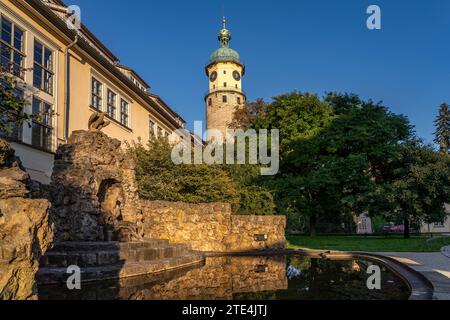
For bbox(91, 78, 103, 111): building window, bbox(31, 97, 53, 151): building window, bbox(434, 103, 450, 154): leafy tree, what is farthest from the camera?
bbox(434, 103, 450, 154): leafy tree

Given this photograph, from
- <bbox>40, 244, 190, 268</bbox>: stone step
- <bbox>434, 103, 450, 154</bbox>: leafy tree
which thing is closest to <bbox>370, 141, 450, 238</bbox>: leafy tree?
<bbox>40, 244, 190, 268</bbox>: stone step

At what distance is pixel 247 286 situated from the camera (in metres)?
9.01

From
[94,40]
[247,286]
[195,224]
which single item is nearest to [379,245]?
[195,224]

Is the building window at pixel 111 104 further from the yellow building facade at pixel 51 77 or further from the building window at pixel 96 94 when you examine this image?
the building window at pixel 96 94

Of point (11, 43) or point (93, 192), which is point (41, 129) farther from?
point (93, 192)

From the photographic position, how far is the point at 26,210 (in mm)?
4098

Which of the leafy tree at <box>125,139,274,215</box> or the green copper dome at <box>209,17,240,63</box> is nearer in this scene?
the leafy tree at <box>125,139,274,215</box>

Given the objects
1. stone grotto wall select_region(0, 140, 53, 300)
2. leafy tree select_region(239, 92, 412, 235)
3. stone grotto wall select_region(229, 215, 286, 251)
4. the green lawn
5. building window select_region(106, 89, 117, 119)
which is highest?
building window select_region(106, 89, 117, 119)

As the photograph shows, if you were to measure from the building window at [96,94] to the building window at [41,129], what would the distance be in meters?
4.75

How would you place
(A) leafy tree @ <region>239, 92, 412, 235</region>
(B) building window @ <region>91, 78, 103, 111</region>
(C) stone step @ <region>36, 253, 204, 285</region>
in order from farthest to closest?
1. (A) leafy tree @ <region>239, 92, 412, 235</region>
2. (B) building window @ <region>91, 78, 103, 111</region>
3. (C) stone step @ <region>36, 253, 204, 285</region>

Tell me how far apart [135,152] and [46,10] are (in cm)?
888

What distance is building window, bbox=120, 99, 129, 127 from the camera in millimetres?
30519

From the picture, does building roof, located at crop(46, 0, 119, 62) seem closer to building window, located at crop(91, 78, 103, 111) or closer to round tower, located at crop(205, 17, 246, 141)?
building window, located at crop(91, 78, 103, 111)
